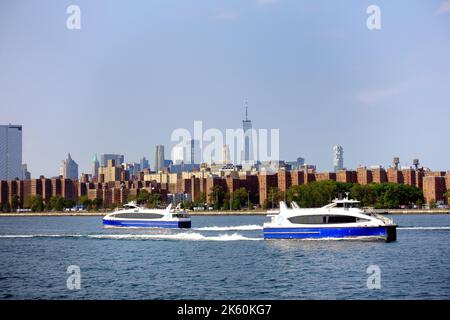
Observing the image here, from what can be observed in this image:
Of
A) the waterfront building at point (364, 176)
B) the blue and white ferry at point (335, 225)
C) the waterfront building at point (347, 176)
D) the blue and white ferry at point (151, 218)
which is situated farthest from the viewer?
the waterfront building at point (364, 176)

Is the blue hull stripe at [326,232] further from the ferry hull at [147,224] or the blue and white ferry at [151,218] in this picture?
the blue and white ferry at [151,218]

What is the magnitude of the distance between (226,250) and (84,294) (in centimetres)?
2041

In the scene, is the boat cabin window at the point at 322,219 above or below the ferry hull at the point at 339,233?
above

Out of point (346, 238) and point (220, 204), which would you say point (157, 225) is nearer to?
point (346, 238)

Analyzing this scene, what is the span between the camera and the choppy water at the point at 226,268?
3375cm

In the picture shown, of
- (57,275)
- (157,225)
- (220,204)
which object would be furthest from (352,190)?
(57,275)

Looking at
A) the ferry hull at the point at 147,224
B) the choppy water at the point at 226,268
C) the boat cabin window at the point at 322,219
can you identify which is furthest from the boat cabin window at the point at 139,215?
the boat cabin window at the point at 322,219

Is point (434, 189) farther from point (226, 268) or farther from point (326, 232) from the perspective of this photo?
point (226, 268)

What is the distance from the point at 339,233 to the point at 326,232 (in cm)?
95

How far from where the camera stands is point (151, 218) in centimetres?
8338

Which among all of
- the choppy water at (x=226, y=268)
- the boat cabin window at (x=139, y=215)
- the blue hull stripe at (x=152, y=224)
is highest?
the boat cabin window at (x=139, y=215)

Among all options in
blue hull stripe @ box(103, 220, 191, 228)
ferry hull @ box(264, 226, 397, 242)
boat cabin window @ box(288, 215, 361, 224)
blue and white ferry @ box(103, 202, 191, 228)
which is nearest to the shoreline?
blue and white ferry @ box(103, 202, 191, 228)

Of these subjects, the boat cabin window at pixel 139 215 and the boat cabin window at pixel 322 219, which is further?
the boat cabin window at pixel 139 215

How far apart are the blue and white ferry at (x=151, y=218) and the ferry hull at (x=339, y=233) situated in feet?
86.0
